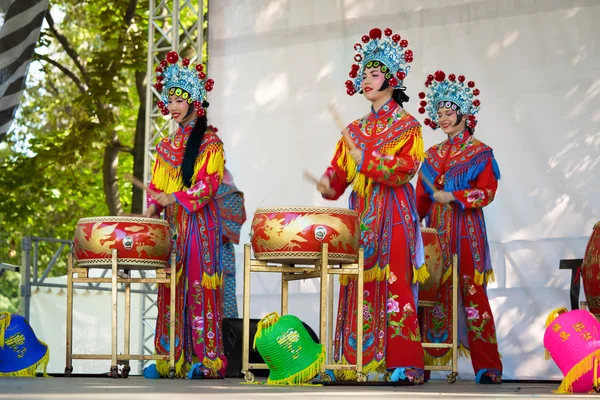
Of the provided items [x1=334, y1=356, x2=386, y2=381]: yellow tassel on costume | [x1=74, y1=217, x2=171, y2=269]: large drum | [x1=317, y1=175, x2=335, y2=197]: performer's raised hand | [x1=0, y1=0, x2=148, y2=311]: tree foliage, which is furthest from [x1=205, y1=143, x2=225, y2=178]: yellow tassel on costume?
[x1=0, y1=0, x2=148, y2=311]: tree foliage

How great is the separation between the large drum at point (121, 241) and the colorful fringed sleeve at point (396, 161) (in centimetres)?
111

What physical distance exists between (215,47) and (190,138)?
2.39 metres

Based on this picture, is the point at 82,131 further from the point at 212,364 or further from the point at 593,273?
the point at 593,273

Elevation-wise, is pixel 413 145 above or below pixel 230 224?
above

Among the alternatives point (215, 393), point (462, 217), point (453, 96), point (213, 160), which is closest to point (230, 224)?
point (213, 160)

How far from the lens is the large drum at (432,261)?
511 cm

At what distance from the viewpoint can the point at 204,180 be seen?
511 centimetres

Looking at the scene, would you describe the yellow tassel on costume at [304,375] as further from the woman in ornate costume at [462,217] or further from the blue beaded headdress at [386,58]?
the woman in ornate costume at [462,217]

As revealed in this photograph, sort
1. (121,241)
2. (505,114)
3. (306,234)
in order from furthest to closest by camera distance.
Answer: (505,114) < (121,241) < (306,234)

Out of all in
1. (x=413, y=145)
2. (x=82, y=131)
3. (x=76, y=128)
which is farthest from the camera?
(x=76, y=128)

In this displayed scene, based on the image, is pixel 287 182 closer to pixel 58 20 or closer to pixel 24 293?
pixel 24 293

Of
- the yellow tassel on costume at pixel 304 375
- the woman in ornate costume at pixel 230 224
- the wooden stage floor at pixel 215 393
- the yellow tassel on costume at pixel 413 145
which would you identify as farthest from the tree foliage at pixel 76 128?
the wooden stage floor at pixel 215 393

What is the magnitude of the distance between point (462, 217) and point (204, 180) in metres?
1.39

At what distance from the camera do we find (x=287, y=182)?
714 centimetres
